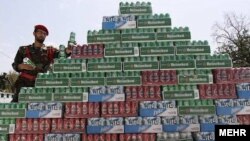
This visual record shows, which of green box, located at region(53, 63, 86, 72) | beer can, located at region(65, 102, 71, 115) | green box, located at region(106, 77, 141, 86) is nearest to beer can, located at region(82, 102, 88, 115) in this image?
beer can, located at region(65, 102, 71, 115)

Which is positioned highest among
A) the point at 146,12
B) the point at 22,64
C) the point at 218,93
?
the point at 146,12

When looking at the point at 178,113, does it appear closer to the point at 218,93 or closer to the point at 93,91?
the point at 218,93

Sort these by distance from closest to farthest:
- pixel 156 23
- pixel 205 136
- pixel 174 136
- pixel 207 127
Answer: pixel 174 136
pixel 205 136
pixel 207 127
pixel 156 23

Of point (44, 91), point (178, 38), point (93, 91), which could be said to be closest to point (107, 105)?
point (93, 91)

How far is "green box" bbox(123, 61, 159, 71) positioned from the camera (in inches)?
376

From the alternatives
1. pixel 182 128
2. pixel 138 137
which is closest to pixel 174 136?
pixel 182 128

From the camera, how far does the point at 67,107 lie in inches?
366

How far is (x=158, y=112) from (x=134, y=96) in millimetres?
767

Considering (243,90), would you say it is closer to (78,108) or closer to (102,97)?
(102,97)

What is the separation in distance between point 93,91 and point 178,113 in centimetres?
235

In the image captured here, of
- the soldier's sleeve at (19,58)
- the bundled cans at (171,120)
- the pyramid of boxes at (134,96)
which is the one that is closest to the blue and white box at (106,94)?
the pyramid of boxes at (134,96)

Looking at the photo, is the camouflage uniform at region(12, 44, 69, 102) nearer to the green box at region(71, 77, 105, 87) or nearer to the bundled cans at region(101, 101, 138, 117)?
the green box at region(71, 77, 105, 87)

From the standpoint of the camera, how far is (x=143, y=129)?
29.6ft

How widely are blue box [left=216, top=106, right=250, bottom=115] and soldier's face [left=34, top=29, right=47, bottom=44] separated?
18.3 feet
